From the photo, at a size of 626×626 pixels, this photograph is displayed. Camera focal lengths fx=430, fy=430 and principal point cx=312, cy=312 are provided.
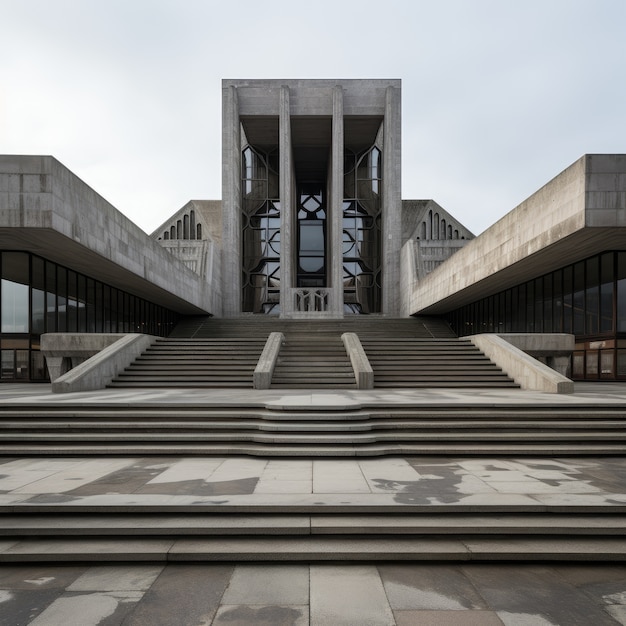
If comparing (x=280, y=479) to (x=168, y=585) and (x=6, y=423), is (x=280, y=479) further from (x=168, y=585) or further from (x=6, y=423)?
(x=6, y=423)

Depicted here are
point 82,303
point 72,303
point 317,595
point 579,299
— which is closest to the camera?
point 317,595

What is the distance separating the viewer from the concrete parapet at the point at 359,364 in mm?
12180

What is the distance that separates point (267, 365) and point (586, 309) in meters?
13.9

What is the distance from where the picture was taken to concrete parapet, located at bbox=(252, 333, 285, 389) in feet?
39.8

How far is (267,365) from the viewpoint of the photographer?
12914mm

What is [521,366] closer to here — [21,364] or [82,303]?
[21,364]

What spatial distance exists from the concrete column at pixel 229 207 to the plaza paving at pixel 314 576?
25.9 meters

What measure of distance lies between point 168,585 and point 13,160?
12532mm

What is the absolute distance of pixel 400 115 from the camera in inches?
1262

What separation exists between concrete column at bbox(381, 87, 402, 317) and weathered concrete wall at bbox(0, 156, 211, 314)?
1626 centimetres

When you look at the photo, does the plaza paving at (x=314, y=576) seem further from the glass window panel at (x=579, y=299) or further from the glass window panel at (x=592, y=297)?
the glass window panel at (x=579, y=299)

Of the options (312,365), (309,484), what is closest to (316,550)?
(309,484)

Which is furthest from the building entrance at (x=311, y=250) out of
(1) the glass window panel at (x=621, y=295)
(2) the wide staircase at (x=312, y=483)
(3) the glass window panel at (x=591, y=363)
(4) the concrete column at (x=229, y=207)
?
(2) the wide staircase at (x=312, y=483)

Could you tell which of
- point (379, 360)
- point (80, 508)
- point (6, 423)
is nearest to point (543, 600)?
point (80, 508)
